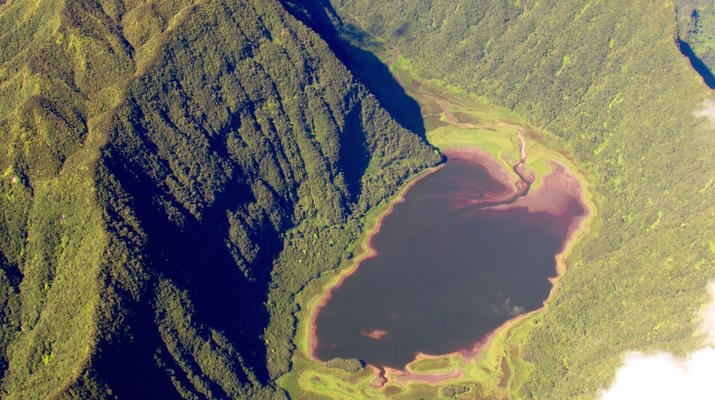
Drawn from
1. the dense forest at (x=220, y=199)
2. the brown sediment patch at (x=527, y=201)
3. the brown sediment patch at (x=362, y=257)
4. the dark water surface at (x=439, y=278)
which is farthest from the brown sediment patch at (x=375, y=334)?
the dense forest at (x=220, y=199)

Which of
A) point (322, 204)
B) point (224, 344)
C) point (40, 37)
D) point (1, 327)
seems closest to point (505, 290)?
point (322, 204)

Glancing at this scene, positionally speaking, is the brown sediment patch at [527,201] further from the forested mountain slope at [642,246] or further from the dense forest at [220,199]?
the forested mountain slope at [642,246]

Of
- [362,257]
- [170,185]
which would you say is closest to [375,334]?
[362,257]

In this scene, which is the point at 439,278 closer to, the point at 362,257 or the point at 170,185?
the point at 362,257

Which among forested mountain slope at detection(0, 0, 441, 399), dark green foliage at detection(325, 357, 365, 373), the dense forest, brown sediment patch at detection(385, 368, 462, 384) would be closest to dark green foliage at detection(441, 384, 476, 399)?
brown sediment patch at detection(385, 368, 462, 384)

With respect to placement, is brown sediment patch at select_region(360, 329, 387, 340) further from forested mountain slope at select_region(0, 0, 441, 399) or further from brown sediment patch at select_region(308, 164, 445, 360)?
forested mountain slope at select_region(0, 0, 441, 399)

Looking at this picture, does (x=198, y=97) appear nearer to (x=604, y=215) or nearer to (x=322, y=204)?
(x=322, y=204)
